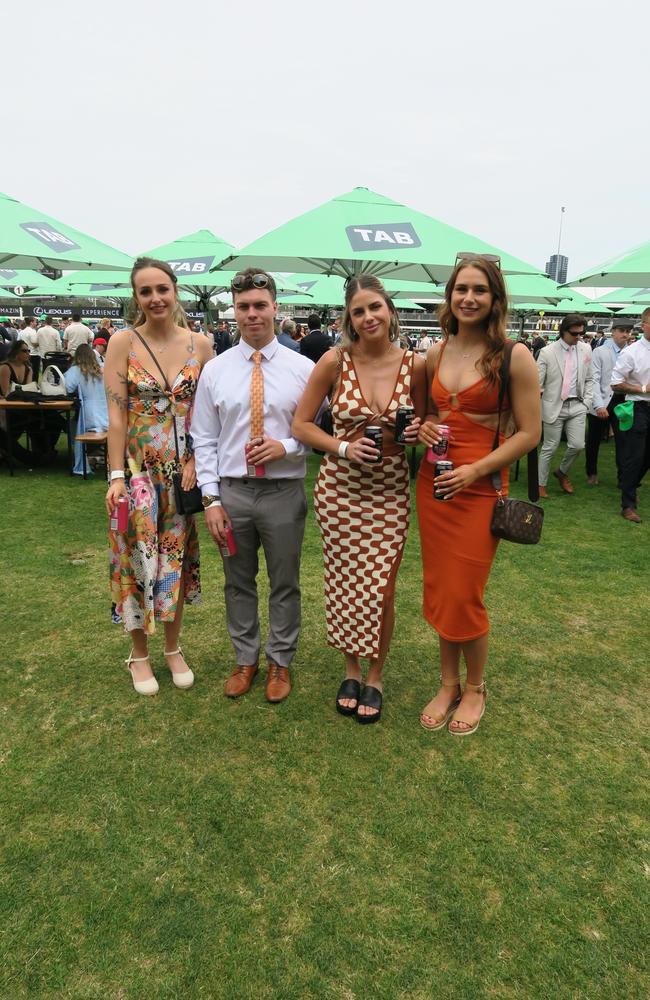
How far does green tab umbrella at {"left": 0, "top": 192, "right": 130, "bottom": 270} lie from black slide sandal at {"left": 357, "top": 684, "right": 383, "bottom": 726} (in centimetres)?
561

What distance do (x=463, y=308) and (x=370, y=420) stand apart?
0.57 meters

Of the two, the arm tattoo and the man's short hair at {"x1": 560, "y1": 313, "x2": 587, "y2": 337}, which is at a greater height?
the man's short hair at {"x1": 560, "y1": 313, "x2": 587, "y2": 337}

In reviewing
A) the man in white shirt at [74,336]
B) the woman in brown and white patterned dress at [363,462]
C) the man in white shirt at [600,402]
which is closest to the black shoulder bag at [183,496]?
the woman in brown and white patterned dress at [363,462]

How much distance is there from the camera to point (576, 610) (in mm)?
4121

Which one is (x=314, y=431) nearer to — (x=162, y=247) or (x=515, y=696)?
(x=515, y=696)

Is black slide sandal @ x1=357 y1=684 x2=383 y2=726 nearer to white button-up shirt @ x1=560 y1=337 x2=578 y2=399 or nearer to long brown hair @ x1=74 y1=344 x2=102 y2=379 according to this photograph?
white button-up shirt @ x1=560 y1=337 x2=578 y2=399

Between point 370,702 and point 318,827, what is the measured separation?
0.73m

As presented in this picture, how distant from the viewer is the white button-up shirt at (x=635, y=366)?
6.01m

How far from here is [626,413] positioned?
6105mm

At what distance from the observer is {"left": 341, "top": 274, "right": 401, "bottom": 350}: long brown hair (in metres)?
2.48

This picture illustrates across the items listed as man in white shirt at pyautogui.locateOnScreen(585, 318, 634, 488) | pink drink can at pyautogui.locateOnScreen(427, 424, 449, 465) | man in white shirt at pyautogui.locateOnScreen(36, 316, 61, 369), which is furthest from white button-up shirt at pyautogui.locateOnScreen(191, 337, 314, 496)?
man in white shirt at pyautogui.locateOnScreen(36, 316, 61, 369)

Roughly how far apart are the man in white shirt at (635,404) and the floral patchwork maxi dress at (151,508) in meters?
4.93

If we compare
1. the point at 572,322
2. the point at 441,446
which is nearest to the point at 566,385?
the point at 572,322

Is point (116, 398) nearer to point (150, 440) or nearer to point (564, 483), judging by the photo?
point (150, 440)
